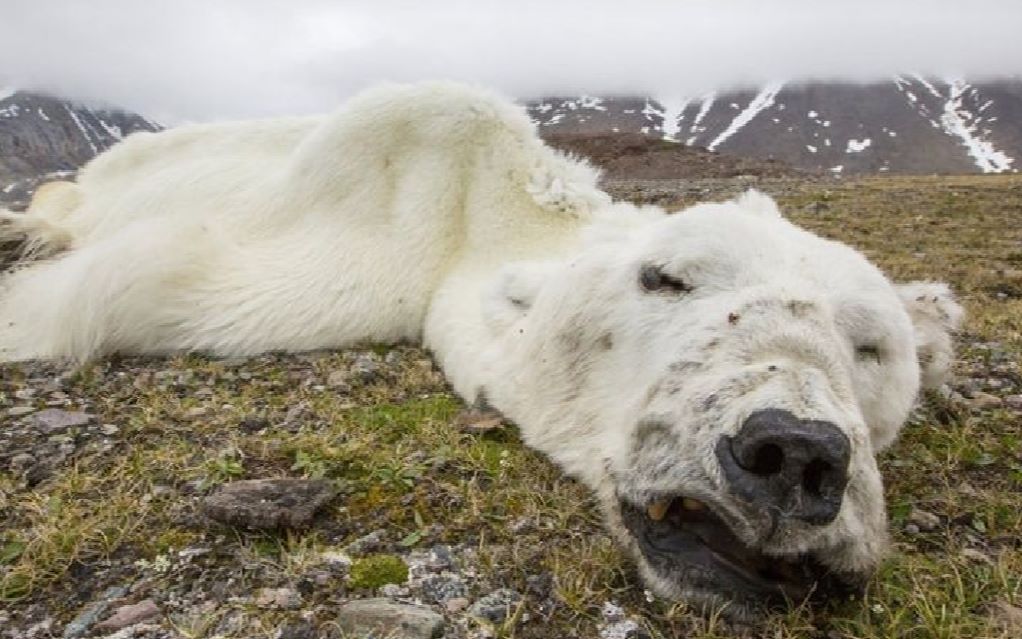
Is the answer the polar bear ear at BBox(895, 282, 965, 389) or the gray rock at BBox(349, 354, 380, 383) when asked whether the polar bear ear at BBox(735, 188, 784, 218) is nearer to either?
the polar bear ear at BBox(895, 282, 965, 389)

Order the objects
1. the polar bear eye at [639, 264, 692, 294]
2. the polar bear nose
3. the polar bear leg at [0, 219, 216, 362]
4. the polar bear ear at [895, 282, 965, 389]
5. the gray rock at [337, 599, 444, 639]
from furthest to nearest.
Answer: the polar bear leg at [0, 219, 216, 362]
the polar bear ear at [895, 282, 965, 389]
the polar bear eye at [639, 264, 692, 294]
the gray rock at [337, 599, 444, 639]
the polar bear nose

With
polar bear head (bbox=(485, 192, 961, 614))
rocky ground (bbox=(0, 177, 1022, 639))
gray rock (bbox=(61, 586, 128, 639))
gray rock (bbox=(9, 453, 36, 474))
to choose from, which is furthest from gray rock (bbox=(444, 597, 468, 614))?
gray rock (bbox=(9, 453, 36, 474))

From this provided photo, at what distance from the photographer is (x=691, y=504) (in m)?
2.23

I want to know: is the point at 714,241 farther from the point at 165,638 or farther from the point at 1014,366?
the point at 1014,366

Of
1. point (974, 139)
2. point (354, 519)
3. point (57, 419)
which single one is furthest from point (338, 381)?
point (974, 139)

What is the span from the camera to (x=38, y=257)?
605 centimetres

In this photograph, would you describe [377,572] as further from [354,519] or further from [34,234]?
[34,234]

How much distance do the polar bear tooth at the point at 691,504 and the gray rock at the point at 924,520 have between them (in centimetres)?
116

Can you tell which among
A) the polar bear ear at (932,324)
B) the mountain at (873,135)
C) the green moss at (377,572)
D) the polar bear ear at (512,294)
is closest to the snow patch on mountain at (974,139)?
the mountain at (873,135)

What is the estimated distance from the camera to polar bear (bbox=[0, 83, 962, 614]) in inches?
83.2

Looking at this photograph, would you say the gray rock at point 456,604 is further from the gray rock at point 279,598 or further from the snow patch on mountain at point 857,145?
the snow patch on mountain at point 857,145

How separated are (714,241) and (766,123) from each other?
664 feet

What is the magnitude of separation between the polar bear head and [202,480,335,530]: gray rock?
100cm

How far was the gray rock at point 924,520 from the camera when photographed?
283cm
